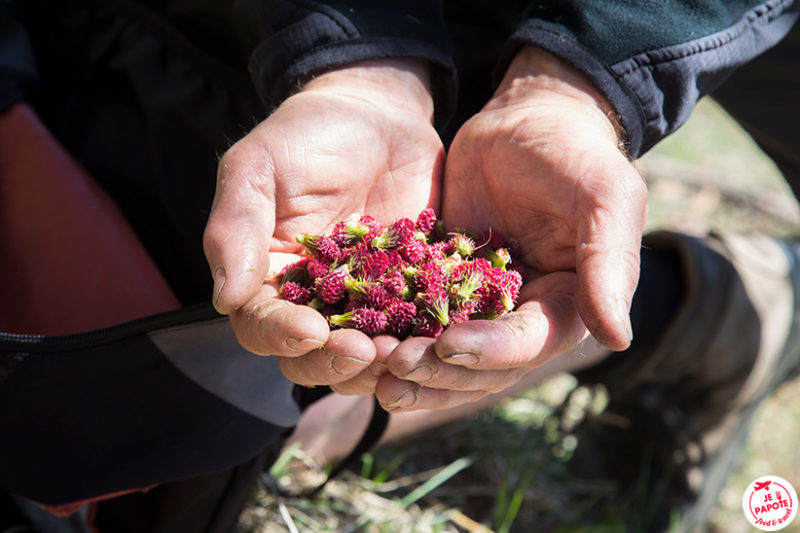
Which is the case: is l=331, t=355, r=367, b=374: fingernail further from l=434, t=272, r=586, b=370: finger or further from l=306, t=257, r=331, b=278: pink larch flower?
l=306, t=257, r=331, b=278: pink larch flower

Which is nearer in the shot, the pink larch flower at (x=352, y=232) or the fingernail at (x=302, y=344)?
the fingernail at (x=302, y=344)

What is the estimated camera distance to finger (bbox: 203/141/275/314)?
1310mm

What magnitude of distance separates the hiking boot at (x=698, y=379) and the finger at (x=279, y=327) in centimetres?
200

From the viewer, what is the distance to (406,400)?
4.32ft

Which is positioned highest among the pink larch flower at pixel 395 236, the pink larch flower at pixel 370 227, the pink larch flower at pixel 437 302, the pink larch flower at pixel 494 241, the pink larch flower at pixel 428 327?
the pink larch flower at pixel 370 227

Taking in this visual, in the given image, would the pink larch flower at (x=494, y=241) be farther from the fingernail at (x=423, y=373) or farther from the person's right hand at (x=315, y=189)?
Result: the fingernail at (x=423, y=373)

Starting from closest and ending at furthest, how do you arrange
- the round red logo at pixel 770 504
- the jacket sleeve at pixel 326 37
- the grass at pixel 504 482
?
the jacket sleeve at pixel 326 37 < the grass at pixel 504 482 < the round red logo at pixel 770 504

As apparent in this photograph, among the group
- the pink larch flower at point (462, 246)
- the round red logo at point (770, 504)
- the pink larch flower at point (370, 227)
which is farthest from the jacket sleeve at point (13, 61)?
the round red logo at point (770, 504)

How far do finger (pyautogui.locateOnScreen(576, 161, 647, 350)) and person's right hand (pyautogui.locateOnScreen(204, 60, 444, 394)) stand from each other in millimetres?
459

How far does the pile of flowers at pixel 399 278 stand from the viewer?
1.48 metres

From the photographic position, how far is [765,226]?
15.4 ft

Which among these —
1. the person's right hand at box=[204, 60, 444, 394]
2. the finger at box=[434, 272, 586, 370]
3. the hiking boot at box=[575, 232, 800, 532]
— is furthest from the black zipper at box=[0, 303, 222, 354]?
the hiking boot at box=[575, 232, 800, 532]

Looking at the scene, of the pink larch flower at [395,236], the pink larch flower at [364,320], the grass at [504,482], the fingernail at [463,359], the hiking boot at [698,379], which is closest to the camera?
the fingernail at [463,359]

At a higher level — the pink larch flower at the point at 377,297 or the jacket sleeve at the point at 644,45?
the jacket sleeve at the point at 644,45
